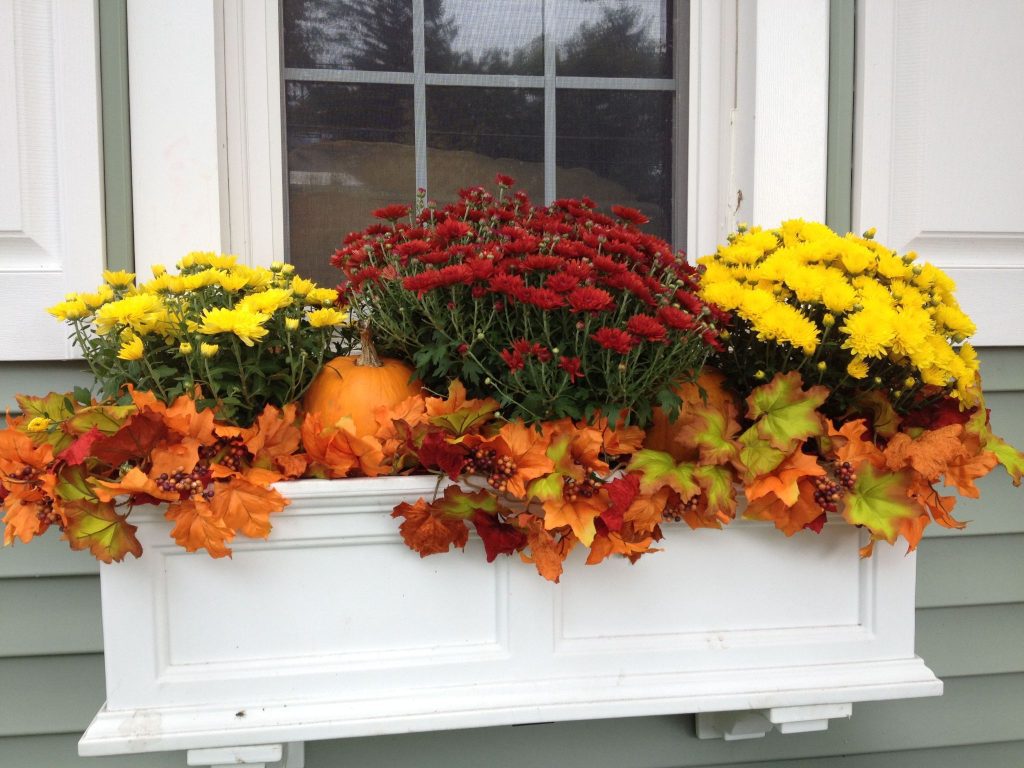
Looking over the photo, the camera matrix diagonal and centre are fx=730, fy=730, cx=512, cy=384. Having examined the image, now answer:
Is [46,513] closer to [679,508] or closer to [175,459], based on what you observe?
[175,459]

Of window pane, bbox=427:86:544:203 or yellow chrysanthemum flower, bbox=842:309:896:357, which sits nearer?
yellow chrysanthemum flower, bbox=842:309:896:357

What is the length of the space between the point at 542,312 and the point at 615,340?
0.09m

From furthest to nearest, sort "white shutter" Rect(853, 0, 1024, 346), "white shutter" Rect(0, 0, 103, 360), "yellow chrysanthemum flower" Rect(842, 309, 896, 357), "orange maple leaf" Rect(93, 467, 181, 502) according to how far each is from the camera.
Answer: "white shutter" Rect(853, 0, 1024, 346) → "white shutter" Rect(0, 0, 103, 360) → "yellow chrysanthemum flower" Rect(842, 309, 896, 357) → "orange maple leaf" Rect(93, 467, 181, 502)

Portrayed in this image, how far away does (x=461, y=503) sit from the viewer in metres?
0.78

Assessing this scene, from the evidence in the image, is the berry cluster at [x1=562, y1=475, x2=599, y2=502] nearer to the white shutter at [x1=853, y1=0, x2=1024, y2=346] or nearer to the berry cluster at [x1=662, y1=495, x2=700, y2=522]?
the berry cluster at [x1=662, y1=495, x2=700, y2=522]

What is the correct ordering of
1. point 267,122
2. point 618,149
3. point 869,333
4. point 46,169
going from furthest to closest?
1. point 618,149
2. point 267,122
3. point 46,169
4. point 869,333

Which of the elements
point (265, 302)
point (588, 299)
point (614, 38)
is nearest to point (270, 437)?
point (265, 302)

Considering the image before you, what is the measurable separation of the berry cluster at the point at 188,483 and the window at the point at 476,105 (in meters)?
0.56

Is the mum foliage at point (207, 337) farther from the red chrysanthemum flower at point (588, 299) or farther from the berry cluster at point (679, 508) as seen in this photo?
the berry cluster at point (679, 508)

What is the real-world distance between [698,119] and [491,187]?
0.39 meters

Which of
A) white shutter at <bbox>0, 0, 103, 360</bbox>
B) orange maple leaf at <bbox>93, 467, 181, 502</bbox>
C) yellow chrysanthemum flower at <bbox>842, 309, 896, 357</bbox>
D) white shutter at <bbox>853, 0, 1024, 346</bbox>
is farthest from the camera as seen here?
white shutter at <bbox>853, 0, 1024, 346</bbox>

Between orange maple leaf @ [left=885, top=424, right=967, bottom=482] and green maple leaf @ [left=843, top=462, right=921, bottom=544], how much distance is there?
2 cm

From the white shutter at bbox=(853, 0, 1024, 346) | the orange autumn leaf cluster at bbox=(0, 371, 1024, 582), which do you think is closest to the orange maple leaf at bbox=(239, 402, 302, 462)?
the orange autumn leaf cluster at bbox=(0, 371, 1024, 582)

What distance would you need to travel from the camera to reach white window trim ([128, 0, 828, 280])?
1071 mm
